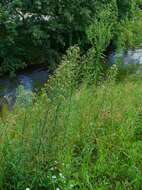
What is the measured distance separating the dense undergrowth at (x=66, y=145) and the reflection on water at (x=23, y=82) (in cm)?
603

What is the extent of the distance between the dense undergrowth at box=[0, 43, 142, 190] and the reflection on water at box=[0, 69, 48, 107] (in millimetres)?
6028

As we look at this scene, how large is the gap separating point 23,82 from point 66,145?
7830 millimetres

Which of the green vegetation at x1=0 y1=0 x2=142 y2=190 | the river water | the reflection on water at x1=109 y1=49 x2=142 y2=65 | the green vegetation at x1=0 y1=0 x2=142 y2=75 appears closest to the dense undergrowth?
the green vegetation at x1=0 y1=0 x2=142 y2=190

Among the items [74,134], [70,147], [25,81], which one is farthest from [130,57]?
[70,147]

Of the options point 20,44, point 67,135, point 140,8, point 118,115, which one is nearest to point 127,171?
point 67,135

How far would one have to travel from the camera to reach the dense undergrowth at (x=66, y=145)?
3801 mm

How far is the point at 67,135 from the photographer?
4035mm

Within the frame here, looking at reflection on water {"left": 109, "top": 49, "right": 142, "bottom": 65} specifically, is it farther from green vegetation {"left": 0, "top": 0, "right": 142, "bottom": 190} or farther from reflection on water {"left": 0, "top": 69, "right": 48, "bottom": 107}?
green vegetation {"left": 0, "top": 0, "right": 142, "bottom": 190}

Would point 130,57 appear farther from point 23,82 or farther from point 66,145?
point 66,145

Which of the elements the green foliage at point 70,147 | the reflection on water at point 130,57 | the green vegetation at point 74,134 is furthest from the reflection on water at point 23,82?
the green foliage at point 70,147

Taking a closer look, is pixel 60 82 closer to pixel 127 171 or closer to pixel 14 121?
pixel 14 121

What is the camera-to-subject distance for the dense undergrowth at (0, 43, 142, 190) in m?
3.80

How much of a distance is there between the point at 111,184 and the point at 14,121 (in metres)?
1.03

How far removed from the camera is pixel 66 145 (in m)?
4.11
